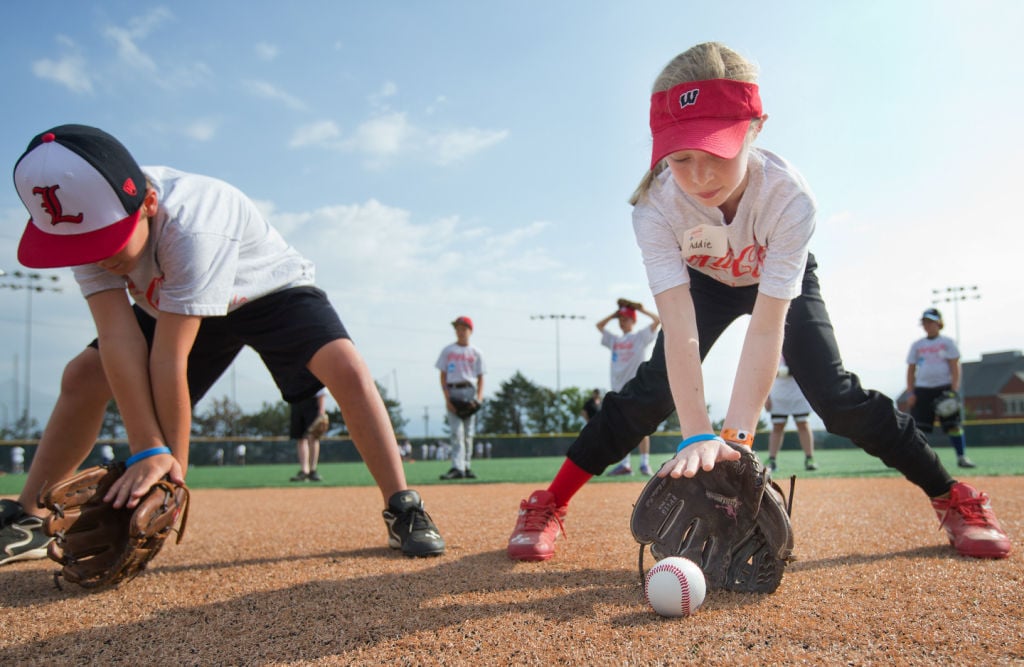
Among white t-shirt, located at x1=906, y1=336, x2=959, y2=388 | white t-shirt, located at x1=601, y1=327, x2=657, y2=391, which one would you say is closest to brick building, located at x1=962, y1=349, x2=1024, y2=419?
white t-shirt, located at x1=906, y1=336, x2=959, y2=388

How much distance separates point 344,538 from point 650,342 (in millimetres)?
5987

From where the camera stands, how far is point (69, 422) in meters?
2.90

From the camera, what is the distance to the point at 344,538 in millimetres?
3408

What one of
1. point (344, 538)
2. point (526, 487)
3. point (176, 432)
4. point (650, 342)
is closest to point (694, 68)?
point (176, 432)

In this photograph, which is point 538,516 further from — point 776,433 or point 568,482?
point 776,433

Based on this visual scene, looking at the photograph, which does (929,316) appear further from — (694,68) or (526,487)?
(694,68)

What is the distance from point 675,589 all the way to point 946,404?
334 inches

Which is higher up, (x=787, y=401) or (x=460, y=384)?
(x=460, y=384)

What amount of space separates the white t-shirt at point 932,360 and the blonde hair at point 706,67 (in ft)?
26.7

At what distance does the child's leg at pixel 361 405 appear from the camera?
9.57 feet

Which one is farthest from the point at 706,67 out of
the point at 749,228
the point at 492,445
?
the point at 492,445

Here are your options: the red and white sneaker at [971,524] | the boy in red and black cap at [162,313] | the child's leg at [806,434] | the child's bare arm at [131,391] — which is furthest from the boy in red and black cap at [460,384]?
the red and white sneaker at [971,524]

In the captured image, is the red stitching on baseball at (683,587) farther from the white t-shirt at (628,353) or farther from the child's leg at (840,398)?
the white t-shirt at (628,353)

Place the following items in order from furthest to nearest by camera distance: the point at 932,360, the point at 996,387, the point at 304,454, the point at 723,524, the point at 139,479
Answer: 1. the point at 996,387
2. the point at 304,454
3. the point at 932,360
4. the point at 139,479
5. the point at 723,524
